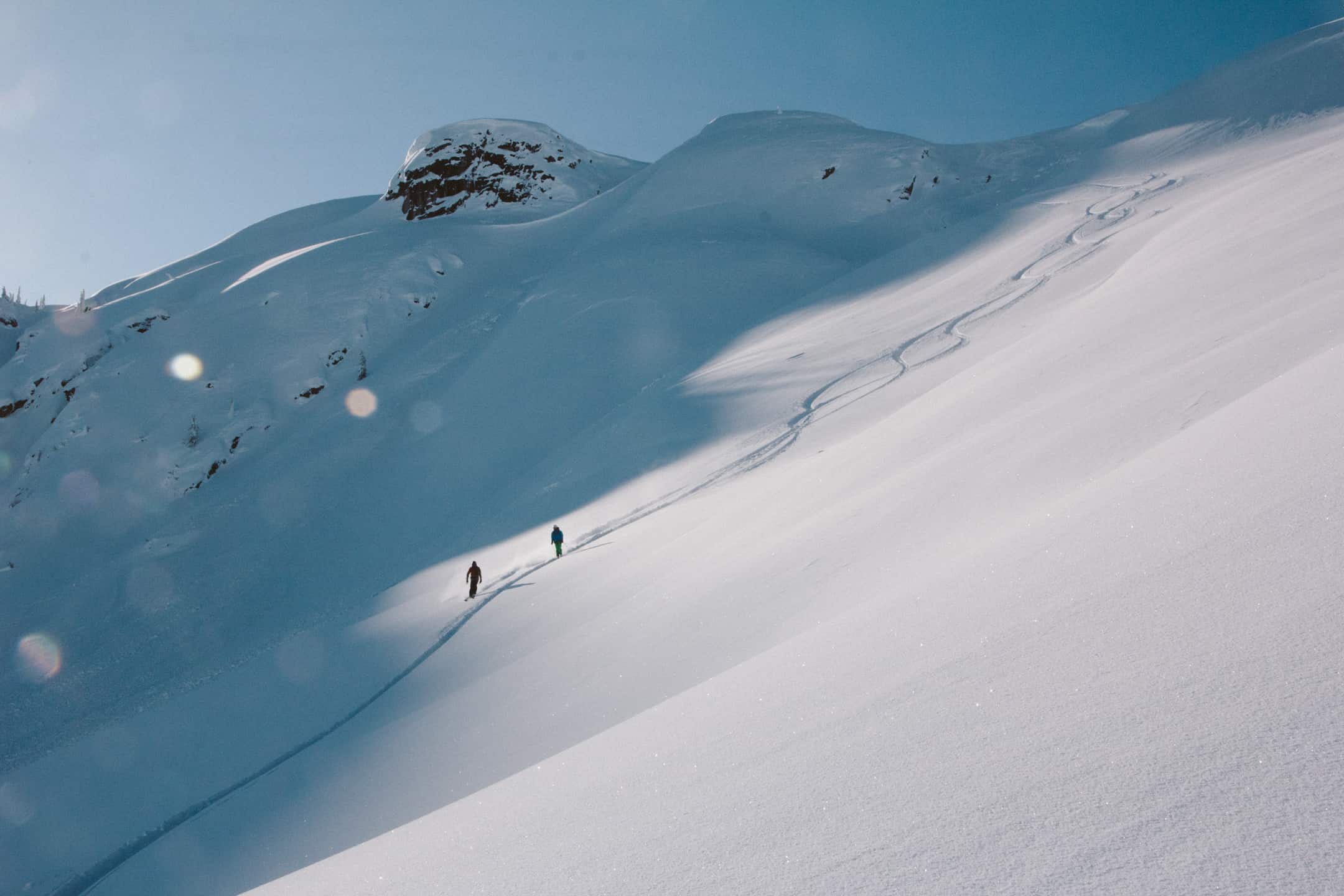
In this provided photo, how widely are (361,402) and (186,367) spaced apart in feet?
32.4

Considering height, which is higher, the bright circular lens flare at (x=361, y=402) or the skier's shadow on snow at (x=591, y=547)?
the bright circular lens flare at (x=361, y=402)

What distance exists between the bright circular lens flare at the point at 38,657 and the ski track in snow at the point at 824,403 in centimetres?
1278

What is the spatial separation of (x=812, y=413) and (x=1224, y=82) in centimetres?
3923

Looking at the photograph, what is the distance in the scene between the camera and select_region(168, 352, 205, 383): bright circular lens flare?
108ft

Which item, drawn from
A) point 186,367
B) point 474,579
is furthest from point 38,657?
point 186,367

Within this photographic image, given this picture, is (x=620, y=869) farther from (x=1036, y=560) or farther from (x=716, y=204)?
(x=716, y=204)

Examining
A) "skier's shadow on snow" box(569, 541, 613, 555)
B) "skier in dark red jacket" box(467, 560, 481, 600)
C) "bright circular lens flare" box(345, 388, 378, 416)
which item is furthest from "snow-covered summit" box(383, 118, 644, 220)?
"skier in dark red jacket" box(467, 560, 481, 600)

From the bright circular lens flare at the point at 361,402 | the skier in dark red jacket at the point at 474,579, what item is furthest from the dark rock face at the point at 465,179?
the skier in dark red jacket at the point at 474,579

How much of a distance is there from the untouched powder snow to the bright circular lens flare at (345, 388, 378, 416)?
3.06 feet

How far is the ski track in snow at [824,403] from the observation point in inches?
368

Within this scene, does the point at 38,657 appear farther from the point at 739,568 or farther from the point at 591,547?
the point at 739,568

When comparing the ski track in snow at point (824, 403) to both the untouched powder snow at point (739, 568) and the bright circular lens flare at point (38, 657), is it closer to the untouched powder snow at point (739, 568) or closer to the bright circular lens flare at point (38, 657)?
the untouched powder snow at point (739, 568)

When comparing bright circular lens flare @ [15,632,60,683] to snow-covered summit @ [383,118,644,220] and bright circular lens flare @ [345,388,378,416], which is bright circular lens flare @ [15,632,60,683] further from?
snow-covered summit @ [383,118,644,220]

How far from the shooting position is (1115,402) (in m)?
6.98
